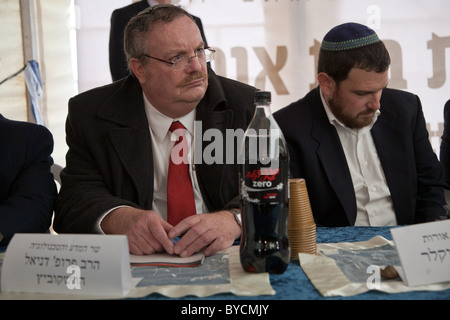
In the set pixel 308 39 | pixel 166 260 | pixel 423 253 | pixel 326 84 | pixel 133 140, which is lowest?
pixel 166 260

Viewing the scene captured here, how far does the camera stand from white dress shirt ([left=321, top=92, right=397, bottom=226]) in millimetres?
2072

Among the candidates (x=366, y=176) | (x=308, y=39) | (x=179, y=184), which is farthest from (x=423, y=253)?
(x=308, y=39)

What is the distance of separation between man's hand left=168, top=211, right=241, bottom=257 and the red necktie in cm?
36

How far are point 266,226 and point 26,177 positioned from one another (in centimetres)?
101

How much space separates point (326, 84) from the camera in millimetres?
2201

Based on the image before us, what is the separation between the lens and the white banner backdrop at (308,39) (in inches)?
155

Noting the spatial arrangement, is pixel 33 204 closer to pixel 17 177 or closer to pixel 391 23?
pixel 17 177

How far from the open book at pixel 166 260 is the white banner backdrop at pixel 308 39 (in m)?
2.92

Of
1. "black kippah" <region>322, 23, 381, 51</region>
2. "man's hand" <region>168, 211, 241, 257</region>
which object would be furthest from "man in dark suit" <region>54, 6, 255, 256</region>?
"black kippah" <region>322, 23, 381, 51</region>

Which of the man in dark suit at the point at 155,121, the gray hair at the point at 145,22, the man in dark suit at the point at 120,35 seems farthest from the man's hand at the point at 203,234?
the man in dark suit at the point at 120,35

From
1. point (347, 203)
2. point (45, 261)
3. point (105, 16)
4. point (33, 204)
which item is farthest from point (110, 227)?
point (105, 16)

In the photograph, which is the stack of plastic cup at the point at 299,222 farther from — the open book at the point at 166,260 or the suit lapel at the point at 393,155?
the suit lapel at the point at 393,155

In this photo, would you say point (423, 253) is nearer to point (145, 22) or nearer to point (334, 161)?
point (334, 161)

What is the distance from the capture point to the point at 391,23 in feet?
13.0
